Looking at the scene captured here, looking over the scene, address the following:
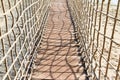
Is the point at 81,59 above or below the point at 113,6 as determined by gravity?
above

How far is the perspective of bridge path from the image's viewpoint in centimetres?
371

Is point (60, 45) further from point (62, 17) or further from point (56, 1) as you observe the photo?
point (56, 1)

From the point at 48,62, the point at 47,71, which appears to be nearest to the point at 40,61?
the point at 48,62

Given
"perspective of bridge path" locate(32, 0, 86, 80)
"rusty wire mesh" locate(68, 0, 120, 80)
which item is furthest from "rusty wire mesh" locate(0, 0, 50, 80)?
"rusty wire mesh" locate(68, 0, 120, 80)

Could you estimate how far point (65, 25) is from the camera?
6.85 m

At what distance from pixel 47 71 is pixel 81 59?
2.41 feet

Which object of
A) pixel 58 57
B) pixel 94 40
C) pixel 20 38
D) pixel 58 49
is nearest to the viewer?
pixel 20 38

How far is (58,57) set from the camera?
14.4 ft

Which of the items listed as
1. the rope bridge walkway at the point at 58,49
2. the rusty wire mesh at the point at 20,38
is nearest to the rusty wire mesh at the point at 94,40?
the rope bridge walkway at the point at 58,49

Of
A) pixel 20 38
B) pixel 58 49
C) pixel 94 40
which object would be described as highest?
pixel 20 38

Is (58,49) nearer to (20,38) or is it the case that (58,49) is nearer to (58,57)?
(58,57)

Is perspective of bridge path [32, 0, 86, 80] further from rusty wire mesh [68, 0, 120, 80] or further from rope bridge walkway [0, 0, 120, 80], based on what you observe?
rusty wire mesh [68, 0, 120, 80]

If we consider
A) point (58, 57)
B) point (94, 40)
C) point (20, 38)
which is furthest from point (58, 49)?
point (20, 38)

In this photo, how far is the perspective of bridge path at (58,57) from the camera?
371cm
